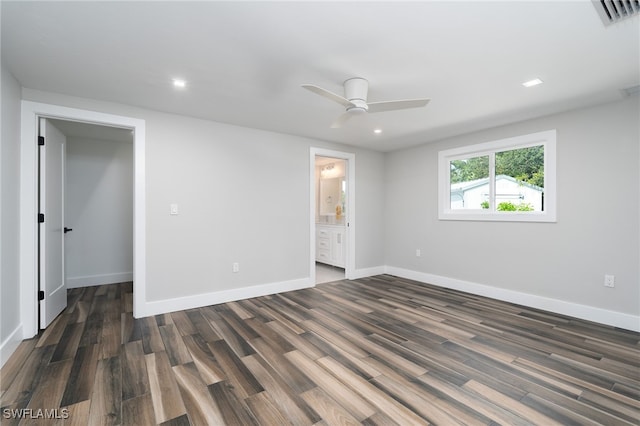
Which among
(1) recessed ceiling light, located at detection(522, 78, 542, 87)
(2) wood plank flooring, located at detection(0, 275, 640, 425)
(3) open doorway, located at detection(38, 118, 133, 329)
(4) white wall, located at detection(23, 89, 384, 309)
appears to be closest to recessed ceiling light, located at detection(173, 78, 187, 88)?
(4) white wall, located at detection(23, 89, 384, 309)

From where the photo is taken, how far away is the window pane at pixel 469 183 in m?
4.37

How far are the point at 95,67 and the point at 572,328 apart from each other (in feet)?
16.8

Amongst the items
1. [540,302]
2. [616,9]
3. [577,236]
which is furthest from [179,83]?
[540,302]

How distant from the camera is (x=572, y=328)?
3029mm

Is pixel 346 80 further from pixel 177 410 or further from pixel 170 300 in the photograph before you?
pixel 170 300

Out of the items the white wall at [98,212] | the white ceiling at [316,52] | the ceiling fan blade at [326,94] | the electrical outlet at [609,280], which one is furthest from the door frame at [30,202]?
the electrical outlet at [609,280]

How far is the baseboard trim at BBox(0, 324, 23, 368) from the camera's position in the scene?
88.7 inches

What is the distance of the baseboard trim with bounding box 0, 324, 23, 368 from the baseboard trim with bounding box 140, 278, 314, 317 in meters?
0.98

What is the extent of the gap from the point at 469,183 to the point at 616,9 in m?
2.97

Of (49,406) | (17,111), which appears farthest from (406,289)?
(17,111)

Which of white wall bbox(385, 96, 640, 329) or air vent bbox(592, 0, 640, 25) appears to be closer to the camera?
air vent bbox(592, 0, 640, 25)

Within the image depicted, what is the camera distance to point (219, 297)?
385 centimetres

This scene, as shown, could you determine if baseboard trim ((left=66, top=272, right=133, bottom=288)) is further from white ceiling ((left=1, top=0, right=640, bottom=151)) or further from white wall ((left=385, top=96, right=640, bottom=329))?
white wall ((left=385, top=96, right=640, bottom=329))

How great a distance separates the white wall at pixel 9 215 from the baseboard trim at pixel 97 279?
88.7 inches
